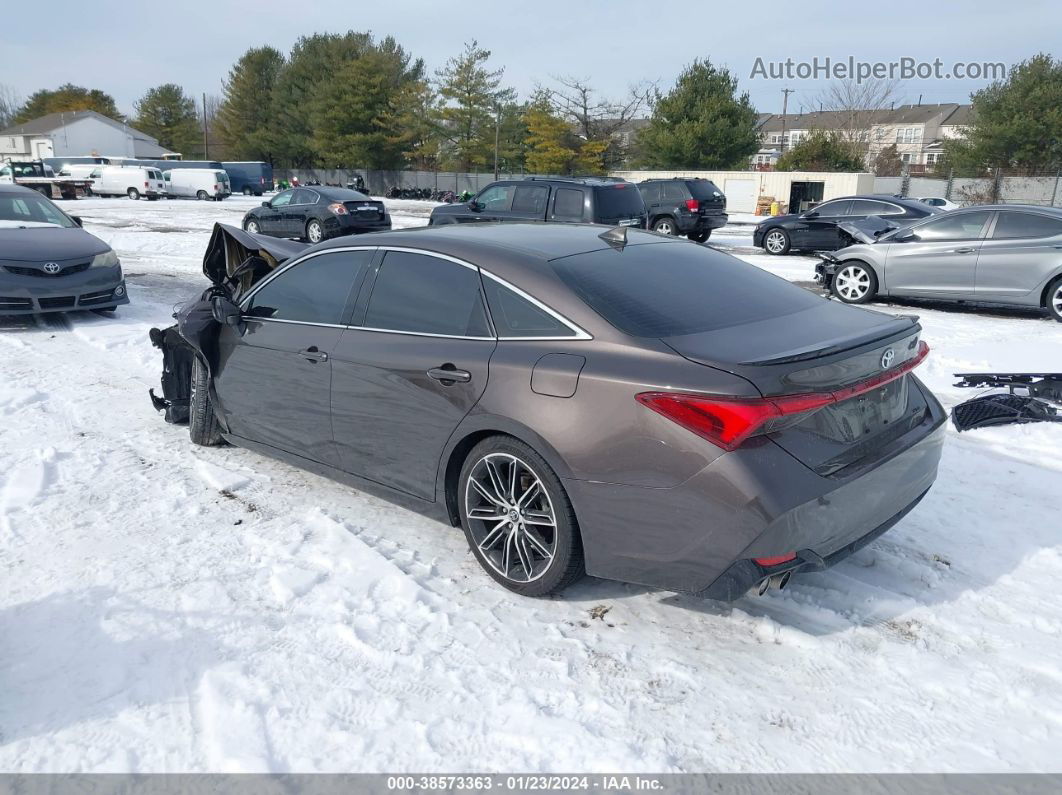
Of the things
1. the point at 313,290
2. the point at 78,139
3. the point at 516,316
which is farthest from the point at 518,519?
the point at 78,139

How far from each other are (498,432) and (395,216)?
2810cm

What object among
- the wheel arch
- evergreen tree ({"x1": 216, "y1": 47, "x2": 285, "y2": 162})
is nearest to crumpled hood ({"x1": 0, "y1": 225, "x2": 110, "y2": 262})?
the wheel arch

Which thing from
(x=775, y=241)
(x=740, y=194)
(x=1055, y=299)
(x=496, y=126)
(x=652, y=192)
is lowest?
(x=1055, y=299)

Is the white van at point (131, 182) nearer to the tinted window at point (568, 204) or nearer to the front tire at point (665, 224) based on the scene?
the front tire at point (665, 224)

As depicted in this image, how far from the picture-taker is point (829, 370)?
3.09 metres

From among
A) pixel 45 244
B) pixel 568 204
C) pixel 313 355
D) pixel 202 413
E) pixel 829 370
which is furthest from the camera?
pixel 568 204

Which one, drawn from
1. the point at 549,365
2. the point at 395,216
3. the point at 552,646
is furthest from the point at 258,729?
the point at 395,216

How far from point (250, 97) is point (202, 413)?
76.0 meters

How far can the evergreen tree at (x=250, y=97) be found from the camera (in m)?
72.4

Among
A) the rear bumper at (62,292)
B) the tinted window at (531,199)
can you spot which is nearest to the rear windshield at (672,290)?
the rear bumper at (62,292)

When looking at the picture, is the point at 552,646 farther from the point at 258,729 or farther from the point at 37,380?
the point at 37,380

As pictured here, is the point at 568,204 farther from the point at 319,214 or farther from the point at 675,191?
the point at 319,214

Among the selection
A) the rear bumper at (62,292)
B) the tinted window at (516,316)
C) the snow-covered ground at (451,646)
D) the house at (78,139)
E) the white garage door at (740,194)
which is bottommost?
the snow-covered ground at (451,646)

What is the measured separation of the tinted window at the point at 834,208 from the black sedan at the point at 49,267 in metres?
14.9
